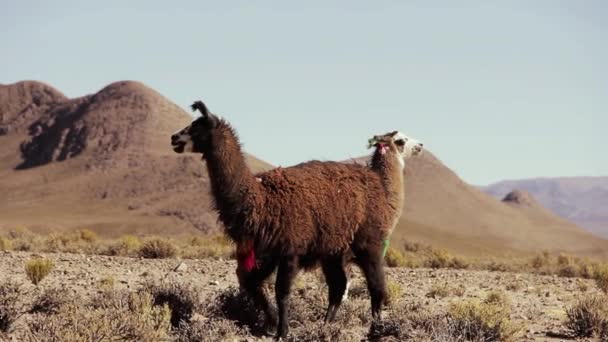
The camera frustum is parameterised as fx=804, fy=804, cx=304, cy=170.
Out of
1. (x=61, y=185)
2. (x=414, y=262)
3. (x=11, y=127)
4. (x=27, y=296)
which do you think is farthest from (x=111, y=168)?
(x=27, y=296)

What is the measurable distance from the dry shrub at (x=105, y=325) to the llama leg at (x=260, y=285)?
0.98 meters

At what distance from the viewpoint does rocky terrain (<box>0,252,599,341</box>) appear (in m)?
11.1

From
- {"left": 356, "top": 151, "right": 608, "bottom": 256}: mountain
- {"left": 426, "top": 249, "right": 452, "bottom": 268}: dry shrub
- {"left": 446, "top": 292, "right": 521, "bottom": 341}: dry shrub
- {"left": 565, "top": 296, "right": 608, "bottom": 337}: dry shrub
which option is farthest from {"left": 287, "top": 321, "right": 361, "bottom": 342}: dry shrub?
{"left": 356, "top": 151, "right": 608, "bottom": 256}: mountain

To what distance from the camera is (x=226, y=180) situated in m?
9.05

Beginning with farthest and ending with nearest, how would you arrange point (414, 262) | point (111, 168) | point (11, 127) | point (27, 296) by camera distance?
point (11, 127) → point (111, 168) → point (414, 262) → point (27, 296)

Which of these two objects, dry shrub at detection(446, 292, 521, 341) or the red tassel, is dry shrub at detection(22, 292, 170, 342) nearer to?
the red tassel

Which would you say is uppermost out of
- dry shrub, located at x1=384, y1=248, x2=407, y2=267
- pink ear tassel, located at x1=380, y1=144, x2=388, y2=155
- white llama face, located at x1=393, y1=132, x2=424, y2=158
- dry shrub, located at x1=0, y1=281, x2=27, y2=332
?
white llama face, located at x1=393, y1=132, x2=424, y2=158

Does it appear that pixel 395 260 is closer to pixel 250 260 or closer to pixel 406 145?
pixel 406 145

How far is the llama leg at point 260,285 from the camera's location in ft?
31.0

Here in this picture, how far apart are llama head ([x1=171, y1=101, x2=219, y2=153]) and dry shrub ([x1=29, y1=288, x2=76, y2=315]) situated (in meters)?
2.98

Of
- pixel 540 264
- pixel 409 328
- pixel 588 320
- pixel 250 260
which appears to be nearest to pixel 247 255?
pixel 250 260

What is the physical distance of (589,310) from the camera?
1085cm

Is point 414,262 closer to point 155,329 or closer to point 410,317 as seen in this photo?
point 410,317

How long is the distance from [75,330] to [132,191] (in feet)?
222
